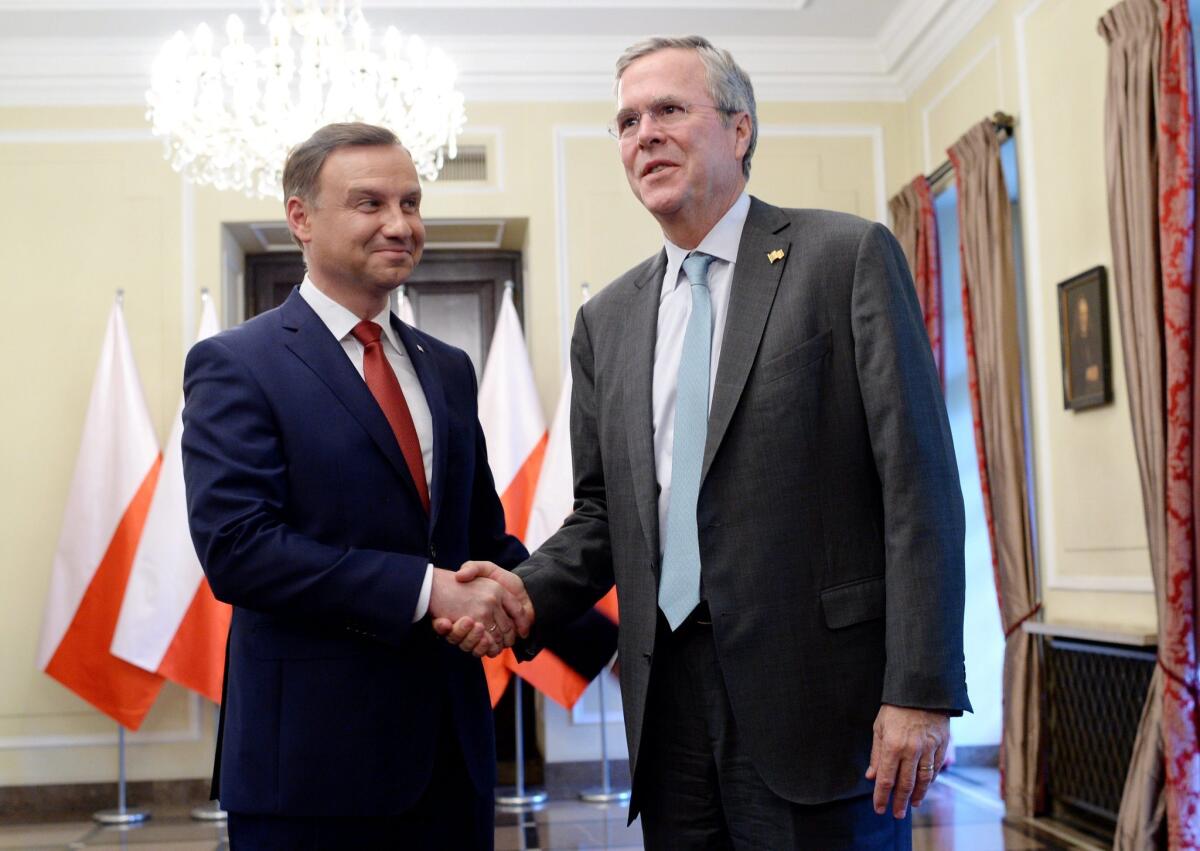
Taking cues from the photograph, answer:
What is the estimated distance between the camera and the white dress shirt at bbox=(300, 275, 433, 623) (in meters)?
2.31

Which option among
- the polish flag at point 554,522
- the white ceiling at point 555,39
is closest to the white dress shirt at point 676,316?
the polish flag at point 554,522

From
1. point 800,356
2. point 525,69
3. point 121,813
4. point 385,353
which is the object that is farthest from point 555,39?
point 800,356

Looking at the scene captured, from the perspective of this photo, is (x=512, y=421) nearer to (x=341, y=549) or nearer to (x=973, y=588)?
(x=973, y=588)

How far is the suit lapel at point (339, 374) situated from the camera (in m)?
2.18

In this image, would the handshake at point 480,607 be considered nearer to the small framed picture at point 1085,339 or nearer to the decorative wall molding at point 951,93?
the small framed picture at point 1085,339

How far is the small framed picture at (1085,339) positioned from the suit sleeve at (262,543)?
11.2ft

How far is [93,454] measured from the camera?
248 inches

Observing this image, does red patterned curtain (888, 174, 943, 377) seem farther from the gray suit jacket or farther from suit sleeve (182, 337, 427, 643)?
suit sleeve (182, 337, 427, 643)

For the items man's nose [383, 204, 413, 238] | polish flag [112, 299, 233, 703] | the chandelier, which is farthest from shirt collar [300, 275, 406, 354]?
polish flag [112, 299, 233, 703]

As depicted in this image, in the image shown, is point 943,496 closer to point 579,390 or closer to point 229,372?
point 579,390

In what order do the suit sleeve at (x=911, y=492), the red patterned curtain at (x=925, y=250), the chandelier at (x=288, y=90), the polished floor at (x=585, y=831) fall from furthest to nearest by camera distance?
the red patterned curtain at (x=925, y=250)
the polished floor at (x=585, y=831)
the chandelier at (x=288, y=90)
the suit sleeve at (x=911, y=492)

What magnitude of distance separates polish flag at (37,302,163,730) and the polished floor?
1.81 feet

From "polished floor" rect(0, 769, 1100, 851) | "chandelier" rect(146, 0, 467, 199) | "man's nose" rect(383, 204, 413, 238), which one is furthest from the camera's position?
"polished floor" rect(0, 769, 1100, 851)

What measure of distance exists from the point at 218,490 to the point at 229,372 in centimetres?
21
